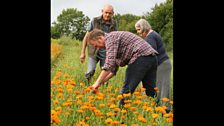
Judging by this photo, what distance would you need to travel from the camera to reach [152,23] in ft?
8.59

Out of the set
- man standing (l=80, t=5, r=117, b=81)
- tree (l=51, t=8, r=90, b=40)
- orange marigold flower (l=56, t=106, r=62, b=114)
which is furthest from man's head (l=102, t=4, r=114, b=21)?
orange marigold flower (l=56, t=106, r=62, b=114)

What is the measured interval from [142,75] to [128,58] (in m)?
0.14

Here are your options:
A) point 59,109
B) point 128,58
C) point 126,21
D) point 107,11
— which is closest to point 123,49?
point 128,58

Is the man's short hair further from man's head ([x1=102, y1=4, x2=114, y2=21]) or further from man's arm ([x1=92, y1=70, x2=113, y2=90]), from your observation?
man's arm ([x1=92, y1=70, x2=113, y2=90])

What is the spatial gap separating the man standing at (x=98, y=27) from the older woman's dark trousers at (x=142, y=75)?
9.3 inches

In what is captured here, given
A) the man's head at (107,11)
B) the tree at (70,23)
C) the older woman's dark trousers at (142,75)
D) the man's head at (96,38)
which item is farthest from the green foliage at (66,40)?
the older woman's dark trousers at (142,75)

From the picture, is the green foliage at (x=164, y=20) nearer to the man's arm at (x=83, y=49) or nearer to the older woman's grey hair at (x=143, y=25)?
the older woman's grey hair at (x=143, y=25)

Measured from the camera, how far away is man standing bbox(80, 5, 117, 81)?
2.55 metres

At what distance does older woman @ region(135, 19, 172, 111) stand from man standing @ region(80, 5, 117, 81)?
0.16 meters

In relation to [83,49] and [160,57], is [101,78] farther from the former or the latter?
[160,57]

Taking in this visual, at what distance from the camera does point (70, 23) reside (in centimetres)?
261
